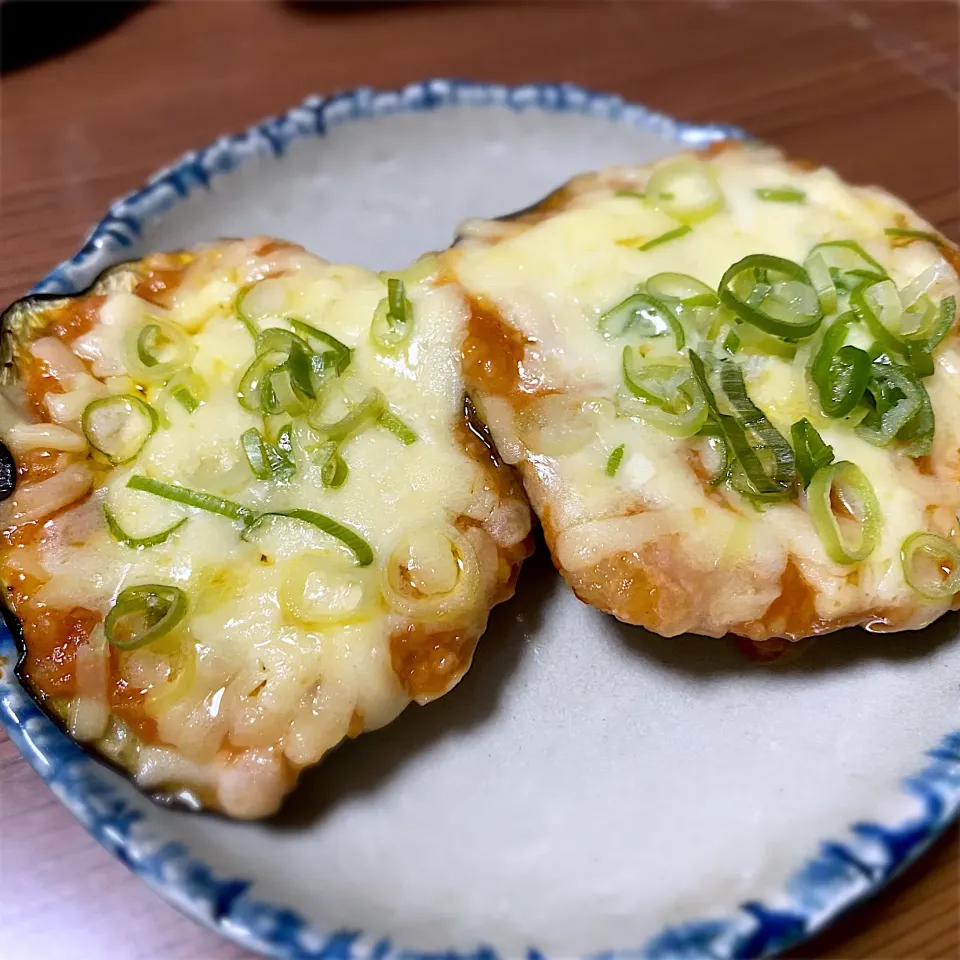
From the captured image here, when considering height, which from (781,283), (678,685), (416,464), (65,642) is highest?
(781,283)

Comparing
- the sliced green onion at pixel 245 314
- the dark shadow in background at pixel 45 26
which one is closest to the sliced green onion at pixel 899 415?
the sliced green onion at pixel 245 314

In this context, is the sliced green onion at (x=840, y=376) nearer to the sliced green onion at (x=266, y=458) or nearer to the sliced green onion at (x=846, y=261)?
the sliced green onion at (x=846, y=261)

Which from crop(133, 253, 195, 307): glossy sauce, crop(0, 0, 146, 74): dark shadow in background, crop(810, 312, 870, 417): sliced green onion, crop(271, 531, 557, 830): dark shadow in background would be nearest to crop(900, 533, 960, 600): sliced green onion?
crop(810, 312, 870, 417): sliced green onion

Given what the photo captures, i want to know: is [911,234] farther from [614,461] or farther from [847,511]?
[614,461]

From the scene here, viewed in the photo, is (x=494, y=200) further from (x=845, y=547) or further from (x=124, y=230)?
(x=845, y=547)

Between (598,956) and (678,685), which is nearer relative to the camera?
(598,956)

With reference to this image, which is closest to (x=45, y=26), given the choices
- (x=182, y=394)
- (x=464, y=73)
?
(x=464, y=73)

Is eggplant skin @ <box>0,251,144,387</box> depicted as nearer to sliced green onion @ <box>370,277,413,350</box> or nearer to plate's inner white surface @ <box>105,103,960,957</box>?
sliced green onion @ <box>370,277,413,350</box>

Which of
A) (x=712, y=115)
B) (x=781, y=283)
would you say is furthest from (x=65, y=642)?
(x=712, y=115)
